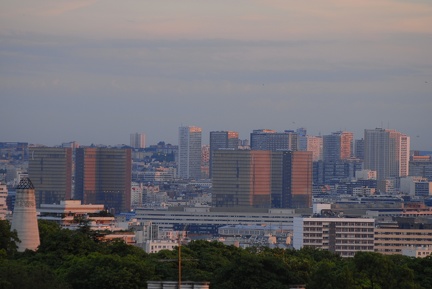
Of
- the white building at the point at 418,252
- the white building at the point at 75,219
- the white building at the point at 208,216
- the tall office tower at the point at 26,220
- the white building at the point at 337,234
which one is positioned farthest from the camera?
the white building at the point at 208,216

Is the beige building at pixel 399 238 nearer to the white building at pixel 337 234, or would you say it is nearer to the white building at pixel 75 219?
the white building at pixel 337 234

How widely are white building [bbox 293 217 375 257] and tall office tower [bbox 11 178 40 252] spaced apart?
60862 mm

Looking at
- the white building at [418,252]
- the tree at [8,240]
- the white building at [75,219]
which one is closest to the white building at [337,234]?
the white building at [418,252]

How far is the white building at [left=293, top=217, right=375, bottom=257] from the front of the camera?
399 ft

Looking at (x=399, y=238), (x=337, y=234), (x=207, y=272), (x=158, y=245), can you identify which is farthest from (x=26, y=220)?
(x=399, y=238)

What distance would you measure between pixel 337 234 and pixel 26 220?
63407 mm

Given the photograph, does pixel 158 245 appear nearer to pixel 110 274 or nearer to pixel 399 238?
pixel 399 238

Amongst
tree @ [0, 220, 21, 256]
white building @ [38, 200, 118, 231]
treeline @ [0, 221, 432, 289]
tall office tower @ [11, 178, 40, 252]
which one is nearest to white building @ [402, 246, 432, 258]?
white building @ [38, 200, 118, 231]

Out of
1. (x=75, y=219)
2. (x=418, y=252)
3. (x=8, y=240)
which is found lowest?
(x=418, y=252)

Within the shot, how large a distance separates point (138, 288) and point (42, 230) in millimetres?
19515

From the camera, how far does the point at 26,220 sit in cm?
6059

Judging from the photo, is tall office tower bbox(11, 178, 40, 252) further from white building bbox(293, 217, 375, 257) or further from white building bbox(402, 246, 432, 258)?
white building bbox(293, 217, 375, 257)

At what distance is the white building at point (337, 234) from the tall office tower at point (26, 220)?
60.9 m

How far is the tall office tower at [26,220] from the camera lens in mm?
60094
